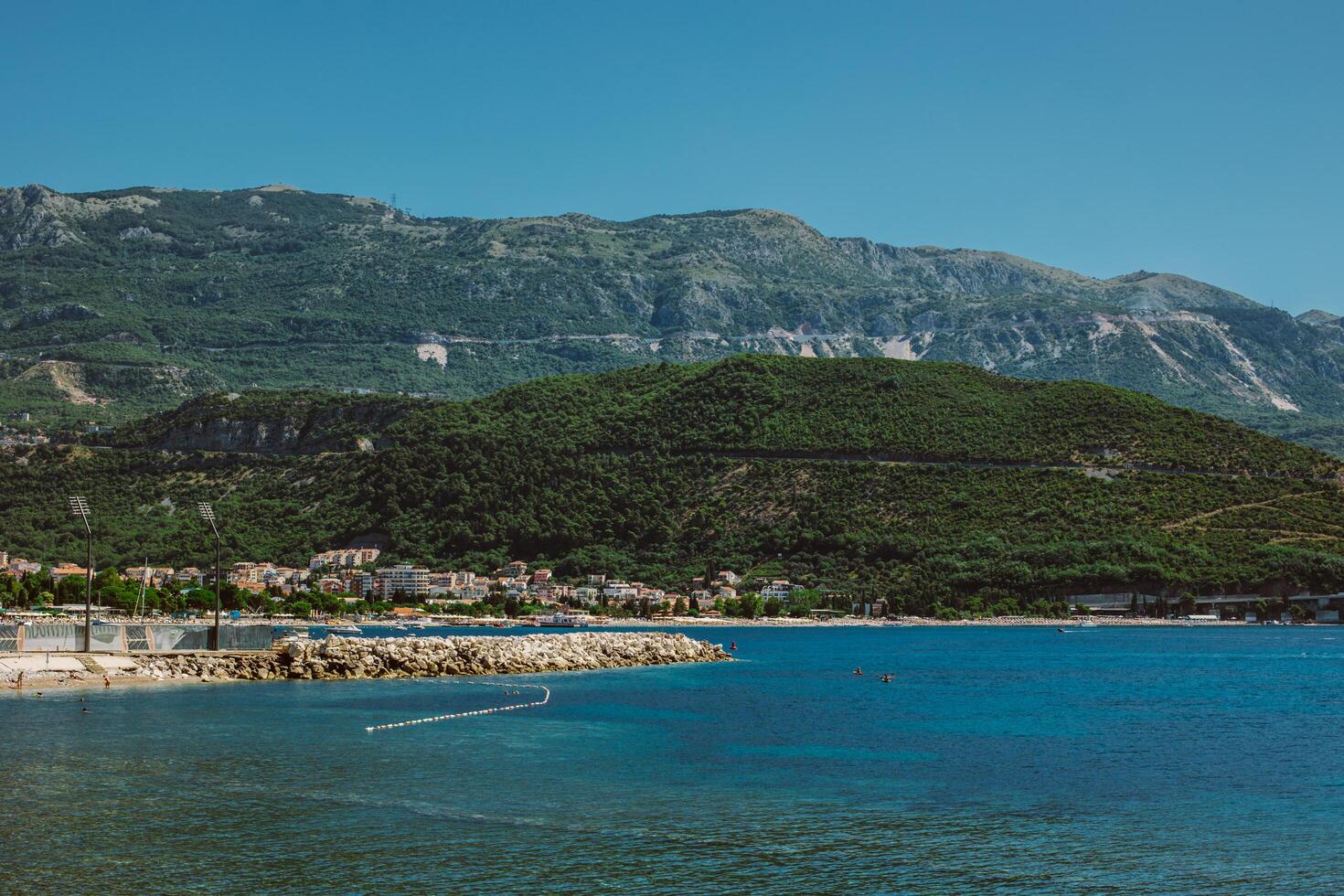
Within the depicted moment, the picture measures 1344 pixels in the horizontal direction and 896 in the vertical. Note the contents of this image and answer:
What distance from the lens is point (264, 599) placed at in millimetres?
106562

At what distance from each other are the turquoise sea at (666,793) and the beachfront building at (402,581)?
8543cm

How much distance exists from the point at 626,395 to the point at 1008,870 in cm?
14934

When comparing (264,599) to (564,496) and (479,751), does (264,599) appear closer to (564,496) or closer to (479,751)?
(564,496)

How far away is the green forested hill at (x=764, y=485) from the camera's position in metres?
123

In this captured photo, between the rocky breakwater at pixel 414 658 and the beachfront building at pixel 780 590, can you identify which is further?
the beachfront building at pixel 780 590

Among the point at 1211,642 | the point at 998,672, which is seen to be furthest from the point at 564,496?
the point at 998,672

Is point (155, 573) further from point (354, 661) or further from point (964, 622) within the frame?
point (354, 661)

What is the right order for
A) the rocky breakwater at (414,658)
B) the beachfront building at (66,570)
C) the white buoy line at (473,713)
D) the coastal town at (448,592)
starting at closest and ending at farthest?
the white buoy line at (473,713) → the rocky breakwater at (414,658) → the coastal town at (448,592) → the beachfront building at (66,570)

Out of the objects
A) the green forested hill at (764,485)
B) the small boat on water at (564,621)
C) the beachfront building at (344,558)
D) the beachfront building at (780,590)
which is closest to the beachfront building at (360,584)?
the beachfront building at (344,558)

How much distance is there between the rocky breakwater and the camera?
167 ft

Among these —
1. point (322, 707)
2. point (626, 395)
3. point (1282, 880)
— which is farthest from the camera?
point (626, 395)

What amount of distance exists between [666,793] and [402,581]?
368 ft

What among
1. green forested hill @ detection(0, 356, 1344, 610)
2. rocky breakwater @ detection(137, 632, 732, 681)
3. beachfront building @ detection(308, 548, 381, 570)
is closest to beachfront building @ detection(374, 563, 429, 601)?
beachfront building @ detection(308, 548, 381, 570)

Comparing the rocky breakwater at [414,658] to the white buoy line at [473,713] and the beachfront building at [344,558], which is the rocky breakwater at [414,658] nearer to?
the white buoy line at [473,713]
